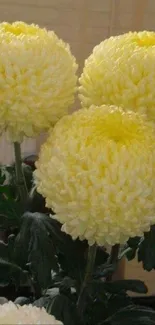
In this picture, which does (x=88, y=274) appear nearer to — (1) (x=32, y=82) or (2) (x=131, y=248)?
(2) (x=131, y=248)

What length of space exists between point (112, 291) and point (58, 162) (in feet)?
0.69

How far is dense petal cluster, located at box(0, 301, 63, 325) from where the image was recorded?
324 mm

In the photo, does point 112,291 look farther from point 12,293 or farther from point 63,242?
point 12,293

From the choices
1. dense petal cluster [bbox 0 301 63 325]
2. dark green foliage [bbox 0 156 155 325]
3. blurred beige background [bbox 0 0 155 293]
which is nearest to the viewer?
dense petal cluster [bbox 0 301 63 325]

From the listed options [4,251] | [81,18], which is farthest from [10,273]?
[81,18]

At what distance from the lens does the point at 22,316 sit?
1.08ft

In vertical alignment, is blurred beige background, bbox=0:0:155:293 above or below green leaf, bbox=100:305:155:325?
above

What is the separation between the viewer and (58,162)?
1.56 ft

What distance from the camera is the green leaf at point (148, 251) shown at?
582mm

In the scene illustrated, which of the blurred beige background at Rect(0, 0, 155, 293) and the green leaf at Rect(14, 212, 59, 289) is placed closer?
the green leaf at Rect(14, 212, 59, 289)

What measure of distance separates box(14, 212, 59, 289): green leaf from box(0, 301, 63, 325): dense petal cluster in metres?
0.20

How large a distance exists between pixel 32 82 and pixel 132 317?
28 centimetres

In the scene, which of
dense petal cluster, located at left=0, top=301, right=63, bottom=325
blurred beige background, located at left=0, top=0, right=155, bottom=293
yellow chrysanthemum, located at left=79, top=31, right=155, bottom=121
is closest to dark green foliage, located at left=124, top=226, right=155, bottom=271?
yellow chrysanthemum, located at left=79, top=31, right=155, bottom=121

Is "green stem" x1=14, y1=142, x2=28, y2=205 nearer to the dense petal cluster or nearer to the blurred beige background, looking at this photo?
the dense petal cluster
